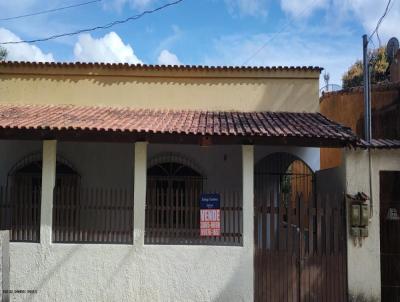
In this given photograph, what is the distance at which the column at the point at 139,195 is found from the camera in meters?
7.34

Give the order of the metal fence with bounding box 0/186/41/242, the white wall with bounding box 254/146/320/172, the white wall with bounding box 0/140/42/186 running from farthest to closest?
1. the white wall with bounding box 254/146/320/172
2. the white wall with bounding box 0/140/42/186
3. the metal fence with bounding box 0/186/41/242

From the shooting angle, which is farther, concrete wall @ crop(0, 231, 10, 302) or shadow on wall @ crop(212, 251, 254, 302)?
shadow on wall @ crop(212, 251, 254, 302)

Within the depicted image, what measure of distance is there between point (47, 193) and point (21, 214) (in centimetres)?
59

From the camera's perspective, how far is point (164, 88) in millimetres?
10062

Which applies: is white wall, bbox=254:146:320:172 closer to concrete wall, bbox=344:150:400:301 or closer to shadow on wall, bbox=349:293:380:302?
concrete wall, bbox=344:150:400:301

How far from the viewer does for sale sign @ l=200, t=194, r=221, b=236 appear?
736 centimetres

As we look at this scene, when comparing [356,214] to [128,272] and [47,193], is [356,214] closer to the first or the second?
[128,272]

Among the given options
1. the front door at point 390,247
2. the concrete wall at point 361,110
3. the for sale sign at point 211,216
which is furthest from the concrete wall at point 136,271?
the concrete wall at point 361,110

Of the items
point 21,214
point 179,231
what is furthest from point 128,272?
point 21,214

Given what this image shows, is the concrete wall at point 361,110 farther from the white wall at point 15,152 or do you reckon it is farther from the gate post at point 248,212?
the white wall at point 15,152

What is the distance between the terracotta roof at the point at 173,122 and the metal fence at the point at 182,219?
1.08m

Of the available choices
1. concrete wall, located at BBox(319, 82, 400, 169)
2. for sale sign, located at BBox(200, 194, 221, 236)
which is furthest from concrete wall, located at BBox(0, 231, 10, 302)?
concrete wall, located at BBox(319, 82, 400, 169)

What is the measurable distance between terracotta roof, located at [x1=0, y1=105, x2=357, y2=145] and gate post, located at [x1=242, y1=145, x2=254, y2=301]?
50cm

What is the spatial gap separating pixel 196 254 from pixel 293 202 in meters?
1.86
